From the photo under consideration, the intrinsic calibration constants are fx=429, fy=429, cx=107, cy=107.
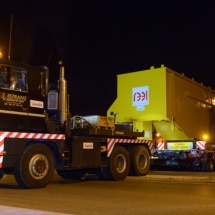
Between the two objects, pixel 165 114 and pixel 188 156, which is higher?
pixel 165 114

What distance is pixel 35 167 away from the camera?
1146cm

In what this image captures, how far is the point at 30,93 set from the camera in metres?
11.9

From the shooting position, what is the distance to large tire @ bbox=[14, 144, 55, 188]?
11.2 meters

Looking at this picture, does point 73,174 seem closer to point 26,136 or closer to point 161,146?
point 26,136

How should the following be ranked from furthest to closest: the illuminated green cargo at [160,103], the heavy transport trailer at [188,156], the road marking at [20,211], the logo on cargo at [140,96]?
the logo on cargo at [140,96] < the heavy transport trailer at [188,156] < the illuminated green cargo at [160,103] < the road marking at [20,211]

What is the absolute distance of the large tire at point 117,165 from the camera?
14.6 metres

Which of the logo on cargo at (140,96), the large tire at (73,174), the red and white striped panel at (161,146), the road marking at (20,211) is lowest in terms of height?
the road marking at (20,211)

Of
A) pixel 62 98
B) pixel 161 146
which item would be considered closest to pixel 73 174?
pixel 62 98

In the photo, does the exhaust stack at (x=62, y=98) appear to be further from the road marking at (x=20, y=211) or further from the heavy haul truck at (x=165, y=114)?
the heavy haul truck at (x=165, y=114)

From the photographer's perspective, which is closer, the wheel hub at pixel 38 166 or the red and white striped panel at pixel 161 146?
the wheel hub at pixel 38 166

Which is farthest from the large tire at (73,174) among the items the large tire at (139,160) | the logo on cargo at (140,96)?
the logo on cargo at (140,96)

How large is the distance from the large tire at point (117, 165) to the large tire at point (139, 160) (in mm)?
473

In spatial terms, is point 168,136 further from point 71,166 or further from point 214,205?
point 214,205

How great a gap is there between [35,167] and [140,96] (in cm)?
931
